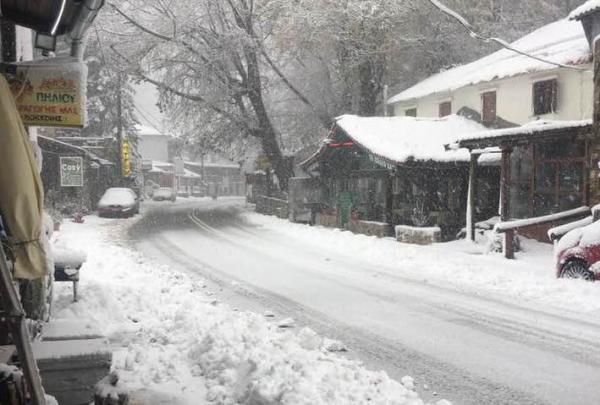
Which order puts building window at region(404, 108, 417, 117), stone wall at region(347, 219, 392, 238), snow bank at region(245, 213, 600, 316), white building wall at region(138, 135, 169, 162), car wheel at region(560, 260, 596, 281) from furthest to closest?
white building wall at region(138, 135, 169, 162), building window at region(404, 108, 417, 117), stone wall at region(347, 219, 392, 238), car wheel at region(560, 260, 596, 281), snow bank at region(245, 213, 600, 316)

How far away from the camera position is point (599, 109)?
1489 cm

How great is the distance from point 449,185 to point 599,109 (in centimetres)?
895

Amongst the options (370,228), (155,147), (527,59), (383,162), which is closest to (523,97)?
(527,59)

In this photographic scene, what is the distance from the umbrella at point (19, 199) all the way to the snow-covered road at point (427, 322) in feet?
14.0

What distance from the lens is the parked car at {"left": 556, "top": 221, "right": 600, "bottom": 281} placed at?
435 inches

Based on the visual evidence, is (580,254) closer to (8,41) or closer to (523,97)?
(8,41)

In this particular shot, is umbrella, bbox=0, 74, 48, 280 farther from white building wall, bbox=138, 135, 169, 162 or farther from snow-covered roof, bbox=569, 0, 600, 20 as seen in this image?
white building wall, bbox=138, 135, 169, 162

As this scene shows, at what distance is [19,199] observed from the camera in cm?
289

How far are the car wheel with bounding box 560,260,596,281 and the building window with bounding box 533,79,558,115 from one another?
11.0 metres

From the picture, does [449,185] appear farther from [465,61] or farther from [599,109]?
[465,61]

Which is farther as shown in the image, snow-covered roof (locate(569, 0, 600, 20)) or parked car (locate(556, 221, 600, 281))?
snow-covered roof (locate(569, 0, 600, 20))

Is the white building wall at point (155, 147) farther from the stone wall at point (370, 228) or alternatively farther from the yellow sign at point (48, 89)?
the yellow sign at point (48, 89)

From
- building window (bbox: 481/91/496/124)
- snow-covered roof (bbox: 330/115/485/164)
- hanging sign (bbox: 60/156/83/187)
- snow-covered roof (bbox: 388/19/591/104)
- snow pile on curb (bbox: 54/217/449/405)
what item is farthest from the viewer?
hanging sign (bbox: 60/156/83/187)

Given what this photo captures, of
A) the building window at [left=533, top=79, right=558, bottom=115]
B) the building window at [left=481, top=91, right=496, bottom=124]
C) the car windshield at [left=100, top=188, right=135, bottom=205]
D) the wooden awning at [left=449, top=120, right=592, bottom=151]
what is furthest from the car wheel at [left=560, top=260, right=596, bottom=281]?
the car windshield at [left=100, top=188, right=135, bottom=205]
